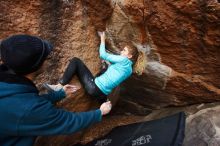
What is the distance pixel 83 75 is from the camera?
4180mm

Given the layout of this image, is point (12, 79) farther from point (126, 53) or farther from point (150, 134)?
point (150, 134)

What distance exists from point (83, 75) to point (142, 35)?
766 millimetres

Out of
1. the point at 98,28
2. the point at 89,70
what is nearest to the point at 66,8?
the point at 98,28

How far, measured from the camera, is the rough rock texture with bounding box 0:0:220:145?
3.69 meters

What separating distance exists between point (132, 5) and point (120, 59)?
604 mm

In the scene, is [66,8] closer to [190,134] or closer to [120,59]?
[120,59]

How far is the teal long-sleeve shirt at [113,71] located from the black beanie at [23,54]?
1519 mm

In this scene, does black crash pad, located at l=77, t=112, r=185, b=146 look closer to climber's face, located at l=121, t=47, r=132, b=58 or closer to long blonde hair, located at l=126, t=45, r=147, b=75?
long blonde hair, located at l=126, t=45, r=147, b=75

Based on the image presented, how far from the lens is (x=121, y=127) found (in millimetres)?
4930

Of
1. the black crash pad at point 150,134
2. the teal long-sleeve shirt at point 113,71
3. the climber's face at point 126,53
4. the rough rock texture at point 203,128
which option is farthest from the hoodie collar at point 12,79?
the rough rock texture at point 203,128

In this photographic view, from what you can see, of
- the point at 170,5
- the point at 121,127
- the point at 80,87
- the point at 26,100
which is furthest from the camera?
the point at 121,127

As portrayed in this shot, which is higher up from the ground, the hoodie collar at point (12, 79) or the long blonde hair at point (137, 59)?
the hoodie collar at point (12, 79)

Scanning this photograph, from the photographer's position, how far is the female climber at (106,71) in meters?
4.12

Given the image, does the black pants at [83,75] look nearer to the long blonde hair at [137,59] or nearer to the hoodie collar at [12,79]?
the long blonde hair at [137,59]
